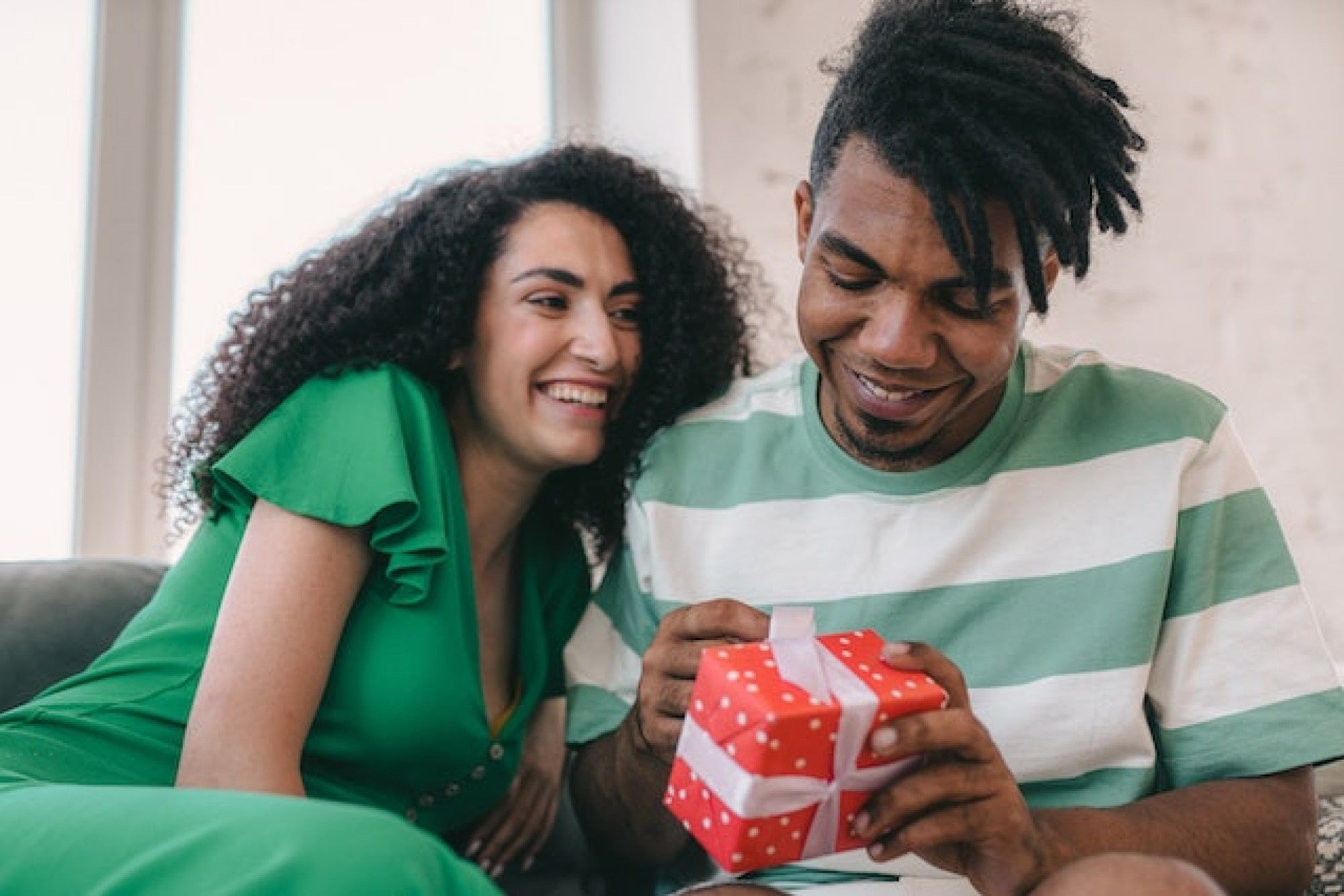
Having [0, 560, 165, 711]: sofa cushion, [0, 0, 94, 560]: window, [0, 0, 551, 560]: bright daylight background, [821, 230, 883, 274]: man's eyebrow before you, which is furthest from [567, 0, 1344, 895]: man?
[0, 0, 94, 560]: window

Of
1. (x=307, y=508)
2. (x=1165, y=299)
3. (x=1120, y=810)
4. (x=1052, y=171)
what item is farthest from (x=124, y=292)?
(x=1165, y=299)

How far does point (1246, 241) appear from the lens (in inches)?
105

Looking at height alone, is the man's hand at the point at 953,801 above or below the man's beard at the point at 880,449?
below

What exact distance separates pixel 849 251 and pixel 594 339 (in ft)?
1.10

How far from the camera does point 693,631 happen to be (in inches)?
37.7

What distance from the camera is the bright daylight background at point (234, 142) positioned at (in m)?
1.87

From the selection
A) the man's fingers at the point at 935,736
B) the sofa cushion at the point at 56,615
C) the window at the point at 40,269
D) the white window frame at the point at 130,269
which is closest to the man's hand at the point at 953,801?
the man's fingers at the point at 935,736

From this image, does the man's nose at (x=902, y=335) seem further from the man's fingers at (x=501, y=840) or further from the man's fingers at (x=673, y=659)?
the man's fingers at (x=501, y=840)

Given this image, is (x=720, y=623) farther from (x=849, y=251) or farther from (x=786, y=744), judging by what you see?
(x=849, y=251)

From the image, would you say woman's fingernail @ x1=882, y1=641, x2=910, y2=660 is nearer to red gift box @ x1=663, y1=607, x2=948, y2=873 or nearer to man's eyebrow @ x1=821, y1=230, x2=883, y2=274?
red gift box @ x1=663, y1=607, x2=948, y2=873

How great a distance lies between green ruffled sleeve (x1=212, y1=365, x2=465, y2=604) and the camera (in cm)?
111

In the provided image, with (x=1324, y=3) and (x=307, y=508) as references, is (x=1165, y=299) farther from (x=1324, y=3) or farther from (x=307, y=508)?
(x=307, y=508)

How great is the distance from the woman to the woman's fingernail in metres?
0.36

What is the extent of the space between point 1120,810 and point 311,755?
0.74 metres
